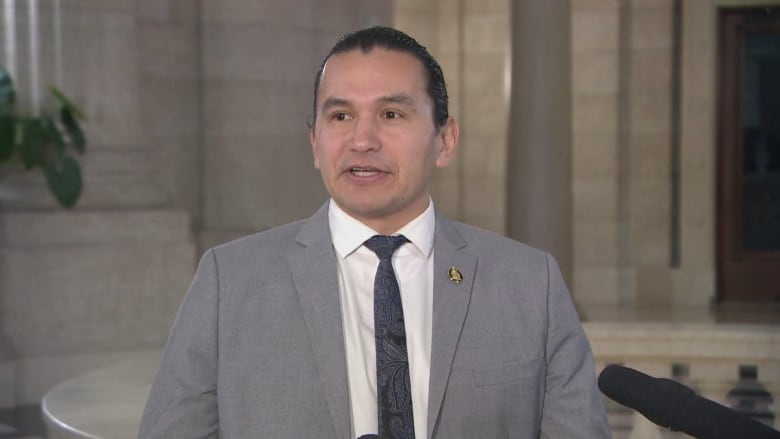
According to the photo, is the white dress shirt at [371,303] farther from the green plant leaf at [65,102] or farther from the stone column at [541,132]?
the stone column at [541,132]

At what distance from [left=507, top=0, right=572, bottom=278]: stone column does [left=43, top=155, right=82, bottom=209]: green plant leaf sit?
2.87 meters

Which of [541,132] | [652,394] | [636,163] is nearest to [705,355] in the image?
[541,132]

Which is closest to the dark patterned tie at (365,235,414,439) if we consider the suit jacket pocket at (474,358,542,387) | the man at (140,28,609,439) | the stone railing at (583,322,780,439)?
the man at (140,28,609,439)

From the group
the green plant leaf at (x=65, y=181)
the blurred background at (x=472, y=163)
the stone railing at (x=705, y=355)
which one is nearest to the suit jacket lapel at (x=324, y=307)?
the blurred background at (x=472, y=163)

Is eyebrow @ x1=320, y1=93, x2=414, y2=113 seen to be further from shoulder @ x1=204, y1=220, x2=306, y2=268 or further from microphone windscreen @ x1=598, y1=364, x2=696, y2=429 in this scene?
microphone windscreen @ x1=598, y1=364, x2=696, y2=429

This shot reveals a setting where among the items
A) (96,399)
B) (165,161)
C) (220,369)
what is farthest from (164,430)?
(165,161)

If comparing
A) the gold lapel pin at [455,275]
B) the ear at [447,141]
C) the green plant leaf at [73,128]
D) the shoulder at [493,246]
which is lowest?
the gold lapel pin at [455,275]

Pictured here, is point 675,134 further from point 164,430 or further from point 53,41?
point 164,430

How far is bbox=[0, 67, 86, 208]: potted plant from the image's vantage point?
7.07 metres

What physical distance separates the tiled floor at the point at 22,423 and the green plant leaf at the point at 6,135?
153 centimetres

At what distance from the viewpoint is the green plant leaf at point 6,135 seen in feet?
22.9

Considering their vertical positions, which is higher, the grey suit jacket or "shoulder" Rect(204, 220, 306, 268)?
"shoulder" Rect(204, 220, 306, 268)

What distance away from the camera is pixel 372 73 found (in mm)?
1826

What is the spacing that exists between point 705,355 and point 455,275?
4241 mm
